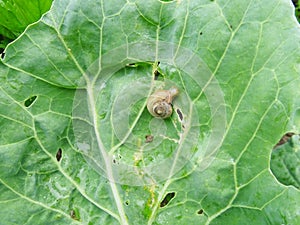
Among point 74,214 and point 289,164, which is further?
point 289,164

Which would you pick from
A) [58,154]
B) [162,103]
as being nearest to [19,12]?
[58,154]

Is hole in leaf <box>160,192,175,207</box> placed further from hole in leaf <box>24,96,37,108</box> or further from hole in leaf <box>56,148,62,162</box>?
hole in leaf <box>24,96,37,108</box>

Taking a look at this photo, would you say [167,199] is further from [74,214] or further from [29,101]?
[29,101]

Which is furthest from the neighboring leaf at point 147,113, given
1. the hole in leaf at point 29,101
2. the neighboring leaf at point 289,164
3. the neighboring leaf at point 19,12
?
the neighboring leaf at point 19,12

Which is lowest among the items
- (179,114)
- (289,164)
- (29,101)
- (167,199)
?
(289,164)

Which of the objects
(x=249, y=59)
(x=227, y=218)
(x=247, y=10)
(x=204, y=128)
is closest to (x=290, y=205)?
(x=227, y=218)

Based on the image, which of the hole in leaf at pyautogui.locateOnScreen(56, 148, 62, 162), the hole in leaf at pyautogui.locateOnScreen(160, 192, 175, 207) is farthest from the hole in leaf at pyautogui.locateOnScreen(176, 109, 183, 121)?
the hole in leaf at pyautogui.locateOnScreen(56, 148, 62, 162)
